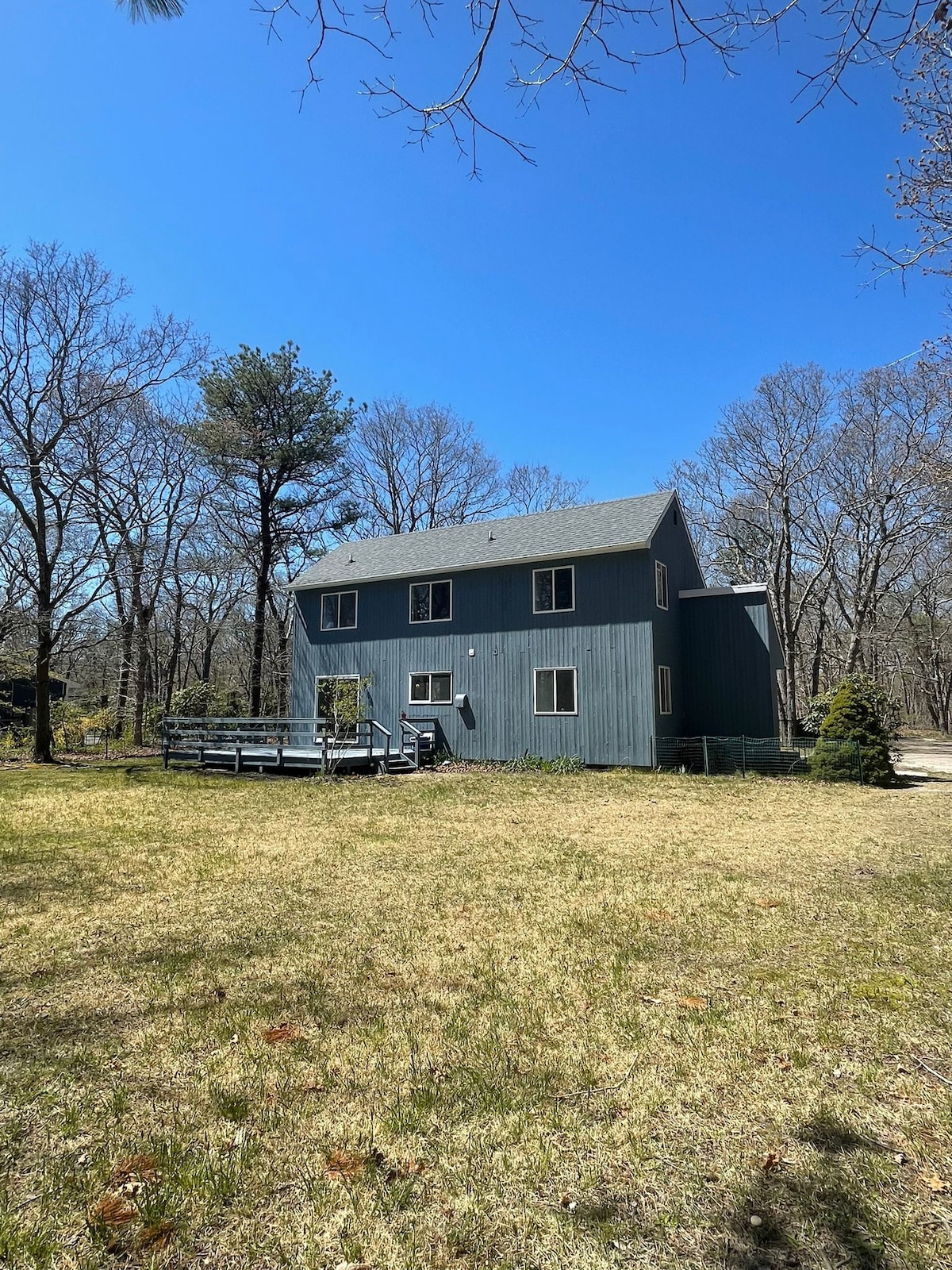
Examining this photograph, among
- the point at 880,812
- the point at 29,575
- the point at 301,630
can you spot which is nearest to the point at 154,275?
the point at 29,575

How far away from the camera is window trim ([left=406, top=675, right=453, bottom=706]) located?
1809 cm

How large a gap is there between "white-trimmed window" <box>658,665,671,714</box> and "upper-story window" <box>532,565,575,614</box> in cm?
275

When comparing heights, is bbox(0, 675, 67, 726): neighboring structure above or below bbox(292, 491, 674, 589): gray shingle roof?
below

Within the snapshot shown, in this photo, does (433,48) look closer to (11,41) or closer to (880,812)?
(11,41)

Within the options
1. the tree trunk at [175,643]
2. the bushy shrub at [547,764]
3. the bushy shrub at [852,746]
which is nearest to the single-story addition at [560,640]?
the bushy shrub at [547,764]

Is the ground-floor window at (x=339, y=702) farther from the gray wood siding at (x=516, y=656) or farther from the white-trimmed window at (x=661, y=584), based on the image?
the white-trimmed window at (x=661, y=584)

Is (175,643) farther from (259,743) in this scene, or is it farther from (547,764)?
(547,764)

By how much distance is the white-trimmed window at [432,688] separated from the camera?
1816 cm

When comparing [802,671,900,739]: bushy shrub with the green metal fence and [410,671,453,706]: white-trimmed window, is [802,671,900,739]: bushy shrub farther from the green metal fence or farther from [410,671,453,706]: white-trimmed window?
[410,671,453,706]: white-trimmed window

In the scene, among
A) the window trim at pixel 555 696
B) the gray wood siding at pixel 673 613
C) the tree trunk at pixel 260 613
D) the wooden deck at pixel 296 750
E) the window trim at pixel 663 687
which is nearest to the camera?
the wooden deck at pixel 296 750

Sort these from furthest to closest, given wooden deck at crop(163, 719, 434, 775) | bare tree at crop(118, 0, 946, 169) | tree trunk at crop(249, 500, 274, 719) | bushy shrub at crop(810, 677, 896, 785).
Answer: tree trunk at crop(249, 500, 274, 719), wooden deck at crop(163, 719, 434, 775), bushy shrub at crop(810, 677, 896, 785), bare tree at crop(118, 0, 946, 169)

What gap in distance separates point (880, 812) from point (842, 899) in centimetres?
558

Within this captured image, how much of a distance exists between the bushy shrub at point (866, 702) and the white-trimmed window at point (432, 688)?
9.22 m

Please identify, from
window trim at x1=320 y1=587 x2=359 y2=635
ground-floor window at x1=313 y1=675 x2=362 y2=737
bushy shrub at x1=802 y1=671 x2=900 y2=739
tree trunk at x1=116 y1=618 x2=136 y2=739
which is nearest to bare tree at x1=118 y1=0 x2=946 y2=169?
ground-floor window at x1=313 y1=675 x2=362 y2=737
